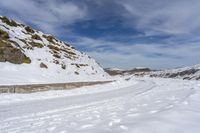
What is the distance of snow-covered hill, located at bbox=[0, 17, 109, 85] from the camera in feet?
125

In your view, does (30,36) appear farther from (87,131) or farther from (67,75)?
(87,131)

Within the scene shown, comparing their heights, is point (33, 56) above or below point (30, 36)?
below

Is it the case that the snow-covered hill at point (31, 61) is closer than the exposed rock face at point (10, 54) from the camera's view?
Yes

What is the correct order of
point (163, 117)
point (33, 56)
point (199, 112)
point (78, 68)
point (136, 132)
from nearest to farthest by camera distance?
point (136, 132) → point (163, 117) → point (199, 112) → point (33, 56) → point (78, 68)

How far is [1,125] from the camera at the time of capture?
29.9 feet

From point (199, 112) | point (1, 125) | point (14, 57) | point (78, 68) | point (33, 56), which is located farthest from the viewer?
point (78, 68)

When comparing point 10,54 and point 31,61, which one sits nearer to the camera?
point 10,54

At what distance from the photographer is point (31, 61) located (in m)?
45.5

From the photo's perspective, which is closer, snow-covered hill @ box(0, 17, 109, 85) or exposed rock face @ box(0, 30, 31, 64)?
snow-covered hill @ box(0, 17, 109, 85)

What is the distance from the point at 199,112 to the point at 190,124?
1.77 m

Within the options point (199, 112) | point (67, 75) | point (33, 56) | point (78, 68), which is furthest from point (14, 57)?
point (199, 112)

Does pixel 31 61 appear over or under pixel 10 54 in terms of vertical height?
under

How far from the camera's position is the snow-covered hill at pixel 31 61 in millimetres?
38125

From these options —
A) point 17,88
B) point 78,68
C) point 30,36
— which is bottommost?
point 17,88
